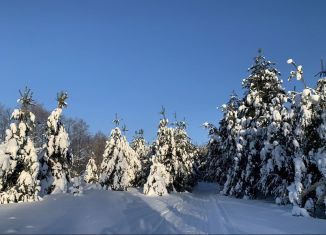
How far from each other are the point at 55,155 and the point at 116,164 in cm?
1022

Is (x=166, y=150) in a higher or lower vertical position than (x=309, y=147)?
higher

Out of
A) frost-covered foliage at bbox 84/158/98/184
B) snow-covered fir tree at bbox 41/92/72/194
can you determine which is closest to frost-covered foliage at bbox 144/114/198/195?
snow-covered fir tree at bbox 41/92/72/194

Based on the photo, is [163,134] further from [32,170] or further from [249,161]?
[32,170]

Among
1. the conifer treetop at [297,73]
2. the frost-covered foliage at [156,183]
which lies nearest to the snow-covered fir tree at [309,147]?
the conifer treetop at [297,73]

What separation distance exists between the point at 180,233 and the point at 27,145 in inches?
491

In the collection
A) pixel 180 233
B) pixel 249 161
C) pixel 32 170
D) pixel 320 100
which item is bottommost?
pixel 180 233

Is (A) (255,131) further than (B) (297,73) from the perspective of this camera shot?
Yes

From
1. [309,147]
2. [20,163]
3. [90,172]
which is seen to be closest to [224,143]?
[309,147]

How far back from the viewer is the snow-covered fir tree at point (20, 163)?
67.5 ft

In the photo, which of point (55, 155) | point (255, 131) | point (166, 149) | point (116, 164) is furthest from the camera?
point (166, 149)

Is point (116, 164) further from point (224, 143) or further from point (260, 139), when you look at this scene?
point (260, 139)

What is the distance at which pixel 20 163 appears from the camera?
2155 cm

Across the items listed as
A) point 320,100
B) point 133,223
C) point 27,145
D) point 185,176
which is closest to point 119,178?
point 185,176

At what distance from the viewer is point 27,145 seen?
21.7 meters
